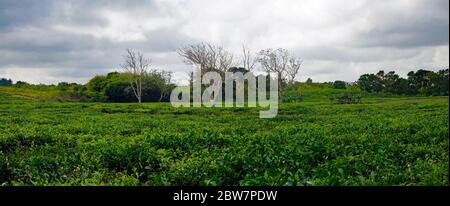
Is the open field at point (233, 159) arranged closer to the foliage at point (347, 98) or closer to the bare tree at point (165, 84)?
the foliage at point (347, 98)

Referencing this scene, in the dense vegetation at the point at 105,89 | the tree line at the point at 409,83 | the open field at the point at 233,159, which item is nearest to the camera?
the open field at the point at 233,159

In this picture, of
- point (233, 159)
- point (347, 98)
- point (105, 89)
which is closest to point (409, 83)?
point (347, 98)

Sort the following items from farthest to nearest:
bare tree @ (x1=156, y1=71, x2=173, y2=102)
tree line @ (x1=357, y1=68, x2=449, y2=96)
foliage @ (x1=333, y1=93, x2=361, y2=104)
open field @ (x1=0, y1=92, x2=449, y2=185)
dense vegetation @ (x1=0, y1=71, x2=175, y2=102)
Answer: bare tree @ (x1=156, y1=71, x2=173, y2=102) < dense vegetation @ (x1=0, y1=71, x2=175, y2=102) < foliage @ (x1=333, y1=93, x2=361, y2=104) < tree line @ (x1=357, y1=68, x2=449, y2=96) < open field @ (x1=0, y1=92, x2=449, y2=185)

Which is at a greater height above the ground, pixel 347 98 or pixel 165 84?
pixel 165 84

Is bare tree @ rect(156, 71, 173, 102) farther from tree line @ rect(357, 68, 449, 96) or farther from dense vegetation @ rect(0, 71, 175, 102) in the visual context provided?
tree line @ rect(357, 68, 449, 96)

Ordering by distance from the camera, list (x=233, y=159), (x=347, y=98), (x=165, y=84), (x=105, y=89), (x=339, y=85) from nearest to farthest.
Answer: (x=233, y=159)
(x=347, y=98)
(x=339, y=85)
(x=105, y=89)
(x=165, y=84)

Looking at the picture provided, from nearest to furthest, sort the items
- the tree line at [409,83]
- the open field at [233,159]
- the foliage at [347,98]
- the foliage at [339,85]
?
the open field at [233,159] → the tree line at [409,83] → the foliage at [347,98] → the foliage at [339,85]

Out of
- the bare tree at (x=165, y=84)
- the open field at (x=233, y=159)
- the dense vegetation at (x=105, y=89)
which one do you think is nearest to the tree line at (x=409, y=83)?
the open field at (x=233, y=159)

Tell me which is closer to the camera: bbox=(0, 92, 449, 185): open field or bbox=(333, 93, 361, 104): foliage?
bbox=(0, 92, 449, 185): open field

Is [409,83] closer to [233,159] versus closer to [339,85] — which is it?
[339,85]

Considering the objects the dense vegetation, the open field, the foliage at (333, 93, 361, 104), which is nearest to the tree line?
the foliage at (333, 93, 361, 104)

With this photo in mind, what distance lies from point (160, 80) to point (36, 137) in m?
34.9
